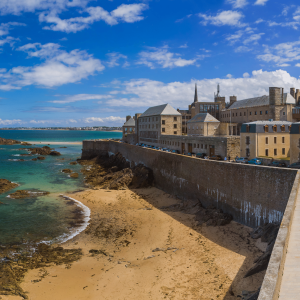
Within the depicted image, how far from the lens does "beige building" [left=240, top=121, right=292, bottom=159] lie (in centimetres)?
2856

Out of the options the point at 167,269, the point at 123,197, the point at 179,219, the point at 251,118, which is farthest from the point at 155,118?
the point at 167,269

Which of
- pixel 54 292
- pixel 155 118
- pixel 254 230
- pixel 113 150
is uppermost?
pixel 155 118

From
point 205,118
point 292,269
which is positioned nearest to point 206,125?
point 205,118

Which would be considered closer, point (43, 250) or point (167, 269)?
point (167, 269)

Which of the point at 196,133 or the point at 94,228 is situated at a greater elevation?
the point at 196,133

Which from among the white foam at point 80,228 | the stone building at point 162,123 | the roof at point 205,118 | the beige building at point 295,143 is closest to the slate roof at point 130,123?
the stone building at point 162,123

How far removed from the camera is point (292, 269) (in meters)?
6.58

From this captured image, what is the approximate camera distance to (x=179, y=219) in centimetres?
2134

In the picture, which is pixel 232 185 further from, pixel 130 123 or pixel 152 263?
pixel 130 123

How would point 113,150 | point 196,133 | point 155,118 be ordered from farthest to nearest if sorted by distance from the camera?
point 113,150
point 155,118
point 196,133

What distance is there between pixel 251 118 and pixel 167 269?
44.1m

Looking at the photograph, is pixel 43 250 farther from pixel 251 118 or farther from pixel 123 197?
pixel 251 118

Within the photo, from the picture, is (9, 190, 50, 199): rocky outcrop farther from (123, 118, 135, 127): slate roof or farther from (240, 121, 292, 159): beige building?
(123, 118, 135, 127): slate roof

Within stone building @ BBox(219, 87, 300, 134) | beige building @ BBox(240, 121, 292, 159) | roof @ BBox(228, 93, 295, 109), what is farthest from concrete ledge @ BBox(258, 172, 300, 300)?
roof @ BBox(228, 93, 295, 109)
